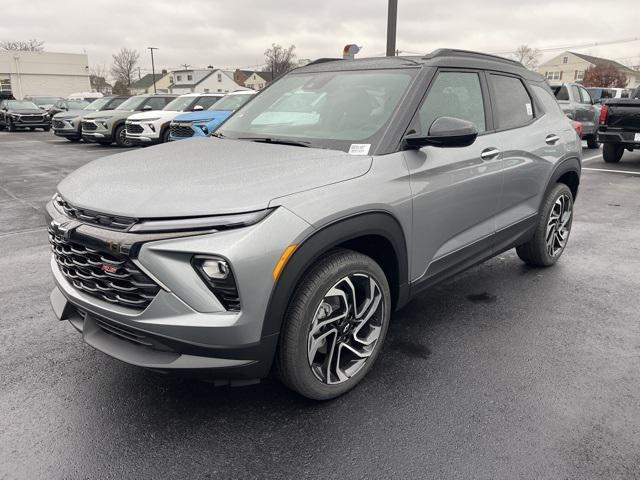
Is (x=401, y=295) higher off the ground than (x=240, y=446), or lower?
higher

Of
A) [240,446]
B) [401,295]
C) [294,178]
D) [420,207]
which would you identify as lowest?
[240,446]

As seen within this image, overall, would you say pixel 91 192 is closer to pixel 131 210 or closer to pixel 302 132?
pixel 131 210

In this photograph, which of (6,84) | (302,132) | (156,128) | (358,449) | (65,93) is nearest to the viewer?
(358,449)

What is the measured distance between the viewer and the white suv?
46.1 ft

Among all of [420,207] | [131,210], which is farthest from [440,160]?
[131,210]

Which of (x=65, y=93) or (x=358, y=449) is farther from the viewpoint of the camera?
(x=65, y=93)

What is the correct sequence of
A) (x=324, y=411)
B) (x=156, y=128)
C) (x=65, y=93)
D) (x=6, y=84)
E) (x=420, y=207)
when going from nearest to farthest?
(x=324, y=411)
(x=420, y=207)
(x=156, y=128)
(x=6, y=84)
(x=65, y=93)

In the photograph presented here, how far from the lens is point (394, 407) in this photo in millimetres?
2641

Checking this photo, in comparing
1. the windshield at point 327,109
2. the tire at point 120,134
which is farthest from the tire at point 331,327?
the tire at point 120,134

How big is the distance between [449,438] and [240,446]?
0.98 meters

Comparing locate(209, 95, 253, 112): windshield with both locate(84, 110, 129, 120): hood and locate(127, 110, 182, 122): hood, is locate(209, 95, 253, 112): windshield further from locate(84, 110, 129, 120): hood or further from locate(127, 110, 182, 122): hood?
locate(84, 110, 129, 120): hood

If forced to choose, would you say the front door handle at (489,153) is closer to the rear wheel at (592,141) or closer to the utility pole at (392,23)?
the utility pole at (392,23)

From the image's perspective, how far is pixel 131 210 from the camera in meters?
2.14

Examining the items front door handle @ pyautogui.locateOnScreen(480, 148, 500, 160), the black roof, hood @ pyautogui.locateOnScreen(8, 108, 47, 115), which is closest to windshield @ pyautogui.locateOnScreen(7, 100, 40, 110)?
hood @ pyautogui.locateOnScreen(8, 108, 47, 115)
